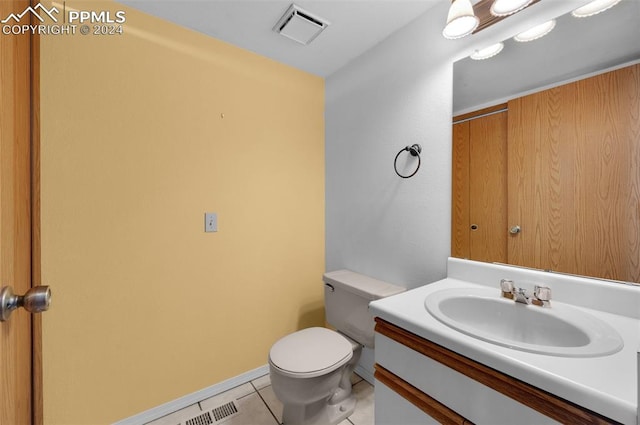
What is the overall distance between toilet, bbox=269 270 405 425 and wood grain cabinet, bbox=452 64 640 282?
0.60 m

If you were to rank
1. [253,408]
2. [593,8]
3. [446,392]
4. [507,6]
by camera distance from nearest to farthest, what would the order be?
1. [446,392]
2. [593,8]
3. [507,6]
4. [253,408]

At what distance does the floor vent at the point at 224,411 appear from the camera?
4.66ft

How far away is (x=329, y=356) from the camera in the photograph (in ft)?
4.16

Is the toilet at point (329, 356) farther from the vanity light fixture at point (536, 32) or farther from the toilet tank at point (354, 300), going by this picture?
the vanity light fixture at point (536, 32)

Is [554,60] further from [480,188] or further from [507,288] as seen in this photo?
[507,288]

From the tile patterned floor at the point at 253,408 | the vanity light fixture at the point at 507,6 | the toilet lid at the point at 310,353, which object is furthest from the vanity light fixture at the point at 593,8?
the tile patterned floor at the point at 253,408

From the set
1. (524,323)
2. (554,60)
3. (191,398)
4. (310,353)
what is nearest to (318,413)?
(310,353)

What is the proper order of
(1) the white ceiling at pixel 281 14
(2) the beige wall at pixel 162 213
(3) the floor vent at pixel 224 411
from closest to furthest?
1. (2) the beige wall at pixel 162 213
2. (1) the white ceiling at pixel 281 14
3. (3) the floor vent at pixel 224 411

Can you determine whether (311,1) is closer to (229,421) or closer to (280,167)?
(280,167)

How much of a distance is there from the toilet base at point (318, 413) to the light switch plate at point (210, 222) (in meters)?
1.09

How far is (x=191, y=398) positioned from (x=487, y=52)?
7.98ft

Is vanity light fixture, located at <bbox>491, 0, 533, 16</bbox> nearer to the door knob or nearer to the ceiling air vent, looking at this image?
the ceiling air vent

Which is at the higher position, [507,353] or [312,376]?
[507,353]

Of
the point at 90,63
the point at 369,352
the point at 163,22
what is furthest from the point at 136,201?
the point at 369,352
